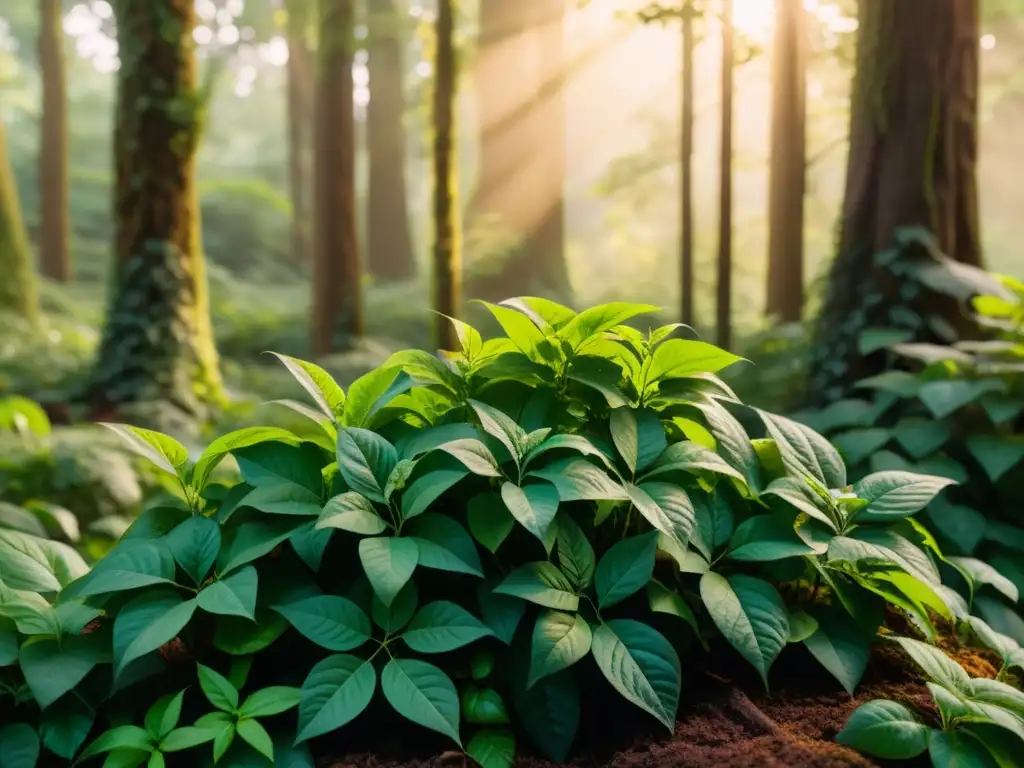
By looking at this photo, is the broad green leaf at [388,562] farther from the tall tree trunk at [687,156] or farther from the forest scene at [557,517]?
the tall tree trunk at [687,156]

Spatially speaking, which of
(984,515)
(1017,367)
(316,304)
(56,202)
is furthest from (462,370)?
(56,202)

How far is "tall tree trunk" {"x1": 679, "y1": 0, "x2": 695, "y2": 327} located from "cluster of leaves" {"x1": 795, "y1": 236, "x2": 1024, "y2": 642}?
13.2ft

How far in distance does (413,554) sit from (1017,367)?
2783mm

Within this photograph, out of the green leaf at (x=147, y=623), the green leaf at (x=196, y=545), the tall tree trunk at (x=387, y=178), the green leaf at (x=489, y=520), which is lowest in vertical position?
the green leaf at (x=147, y=623)

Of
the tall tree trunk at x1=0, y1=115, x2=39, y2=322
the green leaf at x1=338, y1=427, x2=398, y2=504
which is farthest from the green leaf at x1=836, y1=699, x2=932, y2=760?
the tall tree trunk at x1=0, y1=115, x2=39, y2=322

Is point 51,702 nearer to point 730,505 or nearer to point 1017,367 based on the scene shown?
point 730,505

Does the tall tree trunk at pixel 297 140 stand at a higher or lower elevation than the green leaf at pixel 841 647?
higher

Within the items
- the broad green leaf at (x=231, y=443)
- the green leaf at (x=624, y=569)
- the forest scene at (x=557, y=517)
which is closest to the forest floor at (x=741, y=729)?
the forest scene at (x=557, y=517)

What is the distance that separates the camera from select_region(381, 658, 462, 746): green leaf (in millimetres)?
1537

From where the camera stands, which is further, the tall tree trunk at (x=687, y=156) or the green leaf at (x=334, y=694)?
the tall tree trunk at (x=687, y=156)

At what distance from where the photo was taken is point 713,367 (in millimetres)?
2010

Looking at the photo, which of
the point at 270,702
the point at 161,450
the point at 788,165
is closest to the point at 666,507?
the point at 270,702

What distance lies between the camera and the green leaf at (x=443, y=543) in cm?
164

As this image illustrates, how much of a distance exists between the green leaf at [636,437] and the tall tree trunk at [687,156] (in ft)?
20.6
